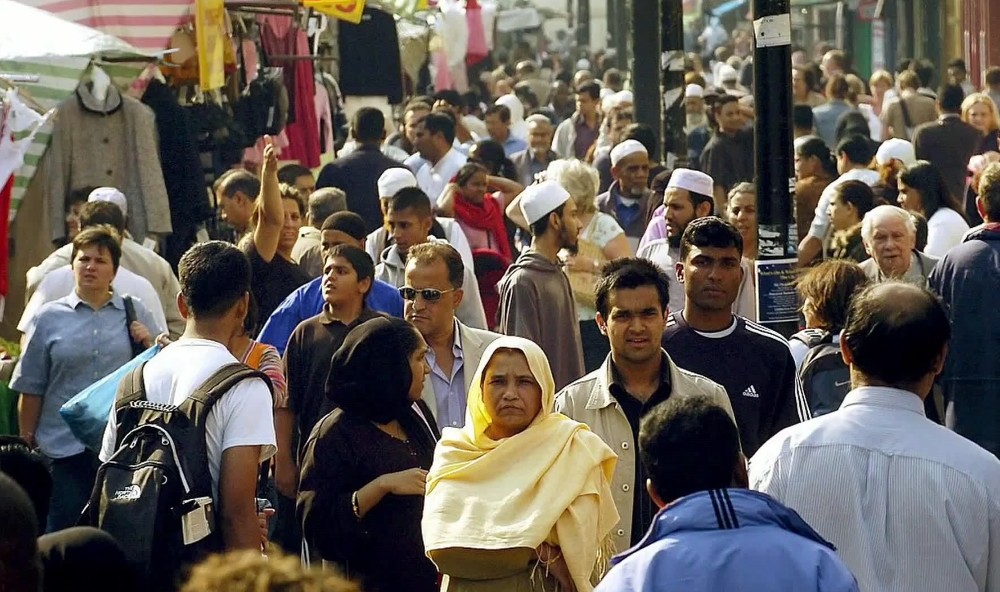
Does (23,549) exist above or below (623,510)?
above

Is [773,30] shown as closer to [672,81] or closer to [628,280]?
[628,280]

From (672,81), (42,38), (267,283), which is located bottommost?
(267,283)

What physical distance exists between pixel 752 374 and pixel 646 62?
10691 millimetres

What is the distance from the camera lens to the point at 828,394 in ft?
20.4

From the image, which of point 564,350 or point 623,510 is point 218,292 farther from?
point 564,350

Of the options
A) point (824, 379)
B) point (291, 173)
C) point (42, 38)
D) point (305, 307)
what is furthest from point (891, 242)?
point (291, 173)

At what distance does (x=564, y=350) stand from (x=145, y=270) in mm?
2508

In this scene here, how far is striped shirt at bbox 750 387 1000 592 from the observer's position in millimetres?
4074

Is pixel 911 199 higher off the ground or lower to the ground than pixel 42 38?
lower

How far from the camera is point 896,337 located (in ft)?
13.9

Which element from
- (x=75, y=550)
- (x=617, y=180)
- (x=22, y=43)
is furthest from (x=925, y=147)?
(x=75, y=550)

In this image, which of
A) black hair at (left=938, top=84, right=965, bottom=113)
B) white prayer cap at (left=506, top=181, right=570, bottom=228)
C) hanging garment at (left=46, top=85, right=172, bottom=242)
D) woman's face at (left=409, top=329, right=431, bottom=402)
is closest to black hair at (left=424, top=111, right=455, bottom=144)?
hanging garment at (left=46, top=85, right=172, bottom=242)

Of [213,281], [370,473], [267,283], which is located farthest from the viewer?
[267,283]

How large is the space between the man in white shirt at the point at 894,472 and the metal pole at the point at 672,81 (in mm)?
9822
